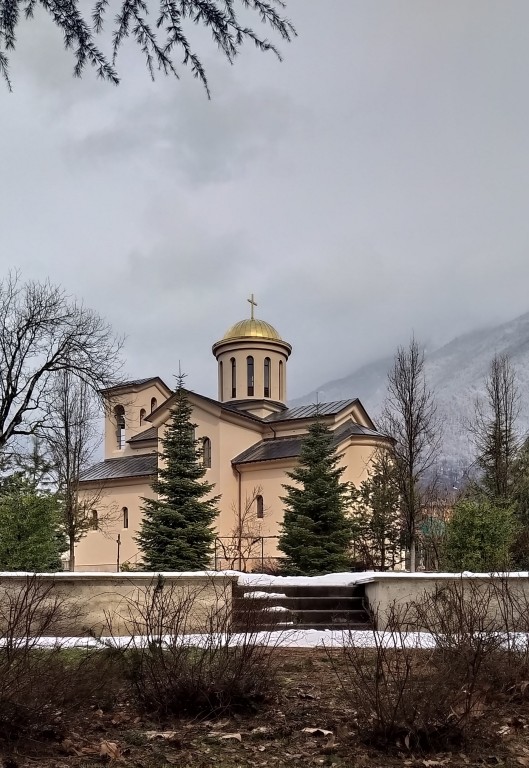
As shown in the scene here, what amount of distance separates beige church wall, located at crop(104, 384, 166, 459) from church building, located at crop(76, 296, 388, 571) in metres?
0.06

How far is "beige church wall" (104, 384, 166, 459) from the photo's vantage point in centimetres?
3897

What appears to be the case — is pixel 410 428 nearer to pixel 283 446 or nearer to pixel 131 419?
pixel 283 446

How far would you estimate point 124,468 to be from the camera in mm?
35750

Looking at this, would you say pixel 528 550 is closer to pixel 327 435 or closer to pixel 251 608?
pixel 327 435

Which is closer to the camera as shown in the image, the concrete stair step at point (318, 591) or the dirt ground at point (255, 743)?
the dirt ground at point (255, 743)

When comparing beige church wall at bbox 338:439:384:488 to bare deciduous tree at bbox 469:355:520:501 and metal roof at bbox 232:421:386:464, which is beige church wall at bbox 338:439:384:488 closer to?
metal roof at bbox 232:421:386:464

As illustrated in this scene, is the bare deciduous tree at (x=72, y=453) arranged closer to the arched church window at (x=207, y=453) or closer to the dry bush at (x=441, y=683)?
the arched church window at (x=207, y=453)

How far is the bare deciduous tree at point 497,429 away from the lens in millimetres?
27109

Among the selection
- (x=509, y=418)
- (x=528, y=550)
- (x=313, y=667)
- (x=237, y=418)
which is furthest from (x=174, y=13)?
(x=237, y=418)

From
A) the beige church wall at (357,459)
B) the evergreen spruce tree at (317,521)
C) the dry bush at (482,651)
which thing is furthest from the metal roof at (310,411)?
the dry bush at (482,651)

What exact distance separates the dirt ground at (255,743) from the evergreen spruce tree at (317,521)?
14210mm

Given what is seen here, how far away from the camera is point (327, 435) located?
21297mm

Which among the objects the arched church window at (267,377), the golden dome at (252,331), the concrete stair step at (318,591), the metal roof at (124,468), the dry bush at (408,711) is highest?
the golden dome at (252,331)

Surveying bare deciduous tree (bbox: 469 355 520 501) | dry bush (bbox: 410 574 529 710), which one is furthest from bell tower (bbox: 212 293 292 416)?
dry bush (bbox: 410 574 529 710)
